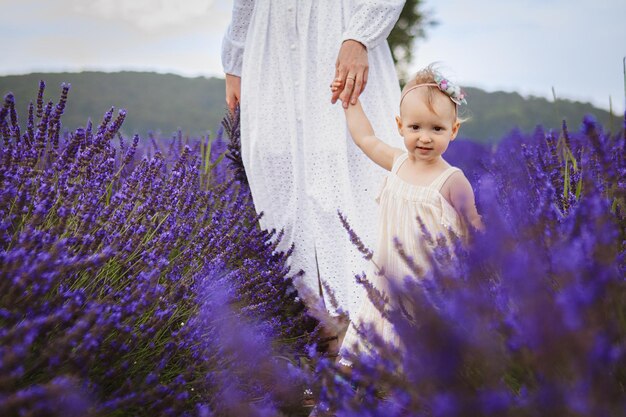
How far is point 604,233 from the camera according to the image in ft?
2.32

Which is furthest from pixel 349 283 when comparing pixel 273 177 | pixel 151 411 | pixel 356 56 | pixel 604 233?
pixel 604 233

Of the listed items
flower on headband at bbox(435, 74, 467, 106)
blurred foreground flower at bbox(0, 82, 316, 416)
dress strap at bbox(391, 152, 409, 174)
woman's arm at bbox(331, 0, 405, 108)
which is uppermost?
woman's arm at bbox(331, 0, 405, 108)

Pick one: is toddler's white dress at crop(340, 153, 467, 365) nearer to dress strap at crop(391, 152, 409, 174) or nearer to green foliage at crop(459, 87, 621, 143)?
dress strap at crop(391, 152, 409, 174)

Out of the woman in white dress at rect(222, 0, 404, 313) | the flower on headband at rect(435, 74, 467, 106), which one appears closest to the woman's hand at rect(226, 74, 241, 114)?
the woman in white dress at rect(222, 0, 404, 313)

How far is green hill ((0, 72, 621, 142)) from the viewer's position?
10724 mm

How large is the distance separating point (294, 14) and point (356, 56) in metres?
0.46

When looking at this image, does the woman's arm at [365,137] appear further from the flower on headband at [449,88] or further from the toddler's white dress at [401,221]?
the flower on headband at [449,88]

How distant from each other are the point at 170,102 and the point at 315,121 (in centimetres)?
1001

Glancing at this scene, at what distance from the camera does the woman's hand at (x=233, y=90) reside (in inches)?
108

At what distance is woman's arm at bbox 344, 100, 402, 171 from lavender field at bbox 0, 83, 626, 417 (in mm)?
464

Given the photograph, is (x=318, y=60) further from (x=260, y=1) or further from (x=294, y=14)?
(x=260, y=1)

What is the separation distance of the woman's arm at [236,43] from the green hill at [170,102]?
307 inches

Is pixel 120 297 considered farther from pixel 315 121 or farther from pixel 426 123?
pixel 315 121

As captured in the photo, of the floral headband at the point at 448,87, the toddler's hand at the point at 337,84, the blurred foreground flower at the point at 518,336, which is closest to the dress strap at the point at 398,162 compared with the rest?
the floral headband at the point at 448,87
